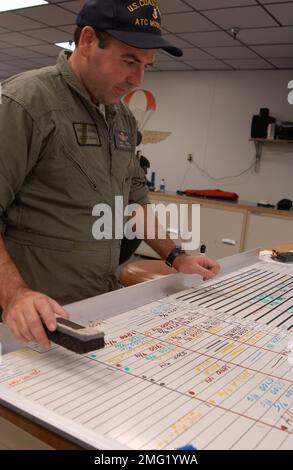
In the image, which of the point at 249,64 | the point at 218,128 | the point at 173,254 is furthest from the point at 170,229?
the point at 173,254

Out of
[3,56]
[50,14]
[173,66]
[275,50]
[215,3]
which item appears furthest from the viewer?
[3,56]

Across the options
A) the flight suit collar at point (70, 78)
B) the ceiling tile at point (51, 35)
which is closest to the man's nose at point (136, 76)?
the flight suit collar at point (70, 78)

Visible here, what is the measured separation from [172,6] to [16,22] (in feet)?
6.18

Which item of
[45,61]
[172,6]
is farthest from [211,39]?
[45,61]

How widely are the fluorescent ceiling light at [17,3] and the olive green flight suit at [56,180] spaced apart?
3079 millimetres

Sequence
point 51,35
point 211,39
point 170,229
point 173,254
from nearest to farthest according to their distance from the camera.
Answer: point 173,254, point 211,39, point 170,229, point 51,35

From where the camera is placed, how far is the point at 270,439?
622 millimetres

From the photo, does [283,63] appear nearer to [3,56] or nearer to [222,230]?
[222,230]

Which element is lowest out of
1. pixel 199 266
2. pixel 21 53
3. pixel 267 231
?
pixel 267 231

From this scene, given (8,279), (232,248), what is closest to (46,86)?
(8,279)

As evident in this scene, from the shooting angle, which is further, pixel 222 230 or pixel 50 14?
pixel 222 230

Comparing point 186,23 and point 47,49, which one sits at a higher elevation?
point 47,49

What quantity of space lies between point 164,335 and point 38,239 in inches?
19.0

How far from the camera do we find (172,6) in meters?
3.55
